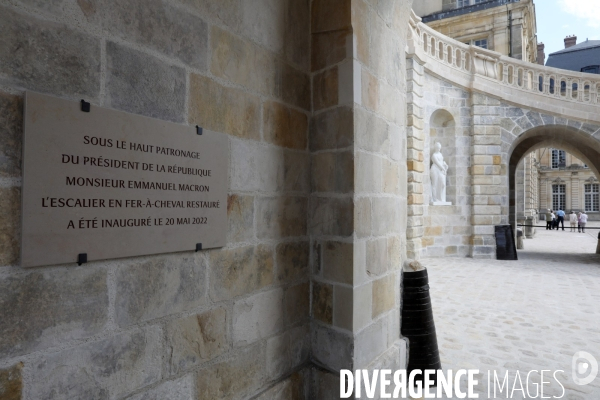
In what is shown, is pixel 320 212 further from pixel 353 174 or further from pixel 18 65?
pixel 18 65

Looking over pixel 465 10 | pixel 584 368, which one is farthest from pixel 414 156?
pixel 465 10

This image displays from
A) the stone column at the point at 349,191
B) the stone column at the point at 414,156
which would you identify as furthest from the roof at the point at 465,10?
the stone column at the point at 349,191

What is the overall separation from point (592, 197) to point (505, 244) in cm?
3325

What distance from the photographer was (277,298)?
6.09 feet

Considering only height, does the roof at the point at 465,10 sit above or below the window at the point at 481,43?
above

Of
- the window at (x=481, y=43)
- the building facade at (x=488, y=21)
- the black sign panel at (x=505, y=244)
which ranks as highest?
the building facade at (x=488, y=21)

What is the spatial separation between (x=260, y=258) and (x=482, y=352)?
8.55 ft

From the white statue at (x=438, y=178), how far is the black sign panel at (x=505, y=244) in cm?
144

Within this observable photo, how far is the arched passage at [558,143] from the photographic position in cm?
900

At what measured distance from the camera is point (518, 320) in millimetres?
4059

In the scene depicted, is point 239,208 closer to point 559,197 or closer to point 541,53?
point 559,197

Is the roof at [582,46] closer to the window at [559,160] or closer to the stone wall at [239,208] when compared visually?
the window at [559,160]

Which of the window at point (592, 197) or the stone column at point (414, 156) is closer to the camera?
the stone column at point (414, 156)

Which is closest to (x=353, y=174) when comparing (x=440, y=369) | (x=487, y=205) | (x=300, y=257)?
(x=300, y=257)
